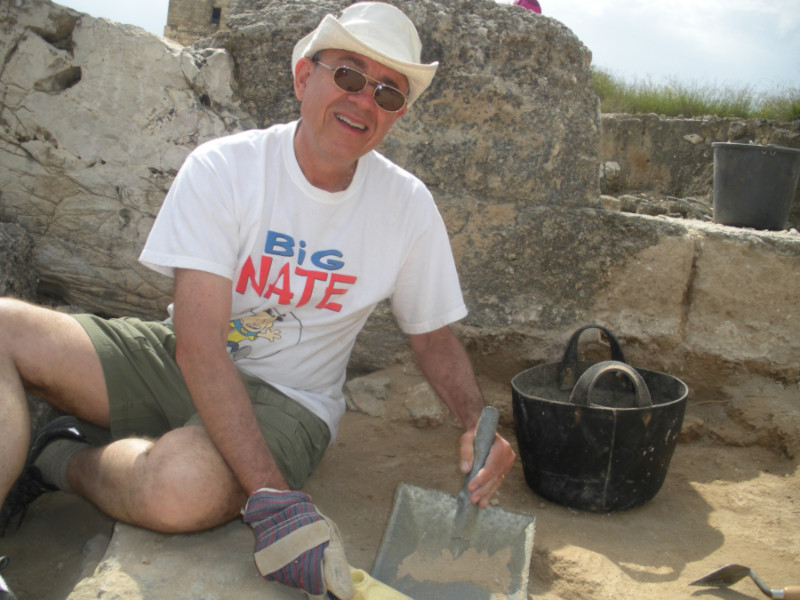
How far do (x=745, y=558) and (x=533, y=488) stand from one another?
67cm

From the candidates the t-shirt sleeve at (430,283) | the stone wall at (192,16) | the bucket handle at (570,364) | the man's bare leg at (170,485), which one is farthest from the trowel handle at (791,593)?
the stone wall at (192,16)

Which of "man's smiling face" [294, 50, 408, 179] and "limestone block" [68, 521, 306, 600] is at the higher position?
"man's smiling face" [294, 50, 408, 179]

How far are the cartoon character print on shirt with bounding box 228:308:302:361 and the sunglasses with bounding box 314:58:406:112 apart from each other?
629mm

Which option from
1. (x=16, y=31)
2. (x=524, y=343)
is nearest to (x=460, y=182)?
(x=524, y=343)

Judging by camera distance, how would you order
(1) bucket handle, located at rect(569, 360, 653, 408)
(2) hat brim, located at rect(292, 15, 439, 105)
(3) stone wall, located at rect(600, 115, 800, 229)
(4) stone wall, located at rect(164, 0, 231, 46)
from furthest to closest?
(4) stone wall, located at rect(164, 0, 231, 46) → (3) stone wall, located at rect(600, 115, 800, 229) → (1) bucket handle, located at rect(569, 360, 653, 408) → (2) hat brim, located at rect(292, 15, 439, 105)

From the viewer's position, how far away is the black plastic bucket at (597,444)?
2.22m

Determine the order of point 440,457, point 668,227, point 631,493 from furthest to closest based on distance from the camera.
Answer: point 668,227
point 440,457
point 631,493

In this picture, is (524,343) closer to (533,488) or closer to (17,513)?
(533,488)

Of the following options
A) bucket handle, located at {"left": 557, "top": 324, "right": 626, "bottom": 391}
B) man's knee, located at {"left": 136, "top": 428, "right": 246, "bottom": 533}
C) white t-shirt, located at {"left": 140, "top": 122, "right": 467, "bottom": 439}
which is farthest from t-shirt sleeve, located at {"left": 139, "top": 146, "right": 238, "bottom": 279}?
bucket handle, located at {"left": 557, "top": 324, "right": 626, "bottom": 391}

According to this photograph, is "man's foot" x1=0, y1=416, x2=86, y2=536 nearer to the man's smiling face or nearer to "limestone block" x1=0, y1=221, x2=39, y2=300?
"limestone block" x1=0, y1=221, x2=39, y2=300

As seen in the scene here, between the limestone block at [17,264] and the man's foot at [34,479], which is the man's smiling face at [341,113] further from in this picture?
the limestone block at [17,264]

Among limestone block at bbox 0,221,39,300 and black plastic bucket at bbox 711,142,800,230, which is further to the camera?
black plastic bucket at bbox 711,142,800,230

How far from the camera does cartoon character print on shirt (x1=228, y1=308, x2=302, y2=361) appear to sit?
1.94m

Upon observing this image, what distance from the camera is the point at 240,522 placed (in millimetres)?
1838
